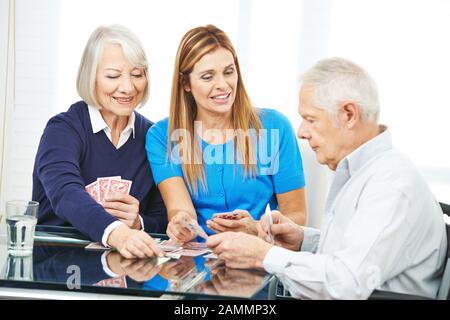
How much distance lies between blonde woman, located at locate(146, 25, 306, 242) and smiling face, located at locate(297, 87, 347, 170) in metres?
0.79

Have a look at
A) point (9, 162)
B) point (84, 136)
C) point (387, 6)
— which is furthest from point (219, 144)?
point (9, 162)

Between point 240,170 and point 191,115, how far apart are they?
1.10 feet

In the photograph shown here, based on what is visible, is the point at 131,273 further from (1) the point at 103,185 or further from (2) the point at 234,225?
(1) the point at 103,185

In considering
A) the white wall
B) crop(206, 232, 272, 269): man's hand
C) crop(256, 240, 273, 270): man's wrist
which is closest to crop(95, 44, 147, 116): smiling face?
crop(206, 232, 272, 269): man's hand

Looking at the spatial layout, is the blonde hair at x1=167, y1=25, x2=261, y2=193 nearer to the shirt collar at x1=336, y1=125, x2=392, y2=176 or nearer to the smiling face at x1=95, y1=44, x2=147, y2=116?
the smiling face at x1=95, y1=44, x2=147, y2=116

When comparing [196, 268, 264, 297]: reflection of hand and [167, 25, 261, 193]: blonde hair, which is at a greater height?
[167, 25, 261, 193]: blonde hair

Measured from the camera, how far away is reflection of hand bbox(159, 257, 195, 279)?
1907 millimetres

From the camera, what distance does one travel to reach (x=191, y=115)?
9.89ft

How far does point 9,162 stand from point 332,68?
2748 mm

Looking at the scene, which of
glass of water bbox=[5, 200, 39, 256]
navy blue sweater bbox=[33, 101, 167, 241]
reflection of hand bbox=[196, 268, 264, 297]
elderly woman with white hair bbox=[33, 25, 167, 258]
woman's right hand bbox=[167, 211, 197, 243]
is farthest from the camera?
elderly woman with white hair bbox=[33, 25, 167, 258]

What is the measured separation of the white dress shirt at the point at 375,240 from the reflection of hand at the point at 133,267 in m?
0.33

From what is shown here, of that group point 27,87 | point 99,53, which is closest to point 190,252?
point 99,53

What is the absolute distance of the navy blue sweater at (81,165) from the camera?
2.56 meters
